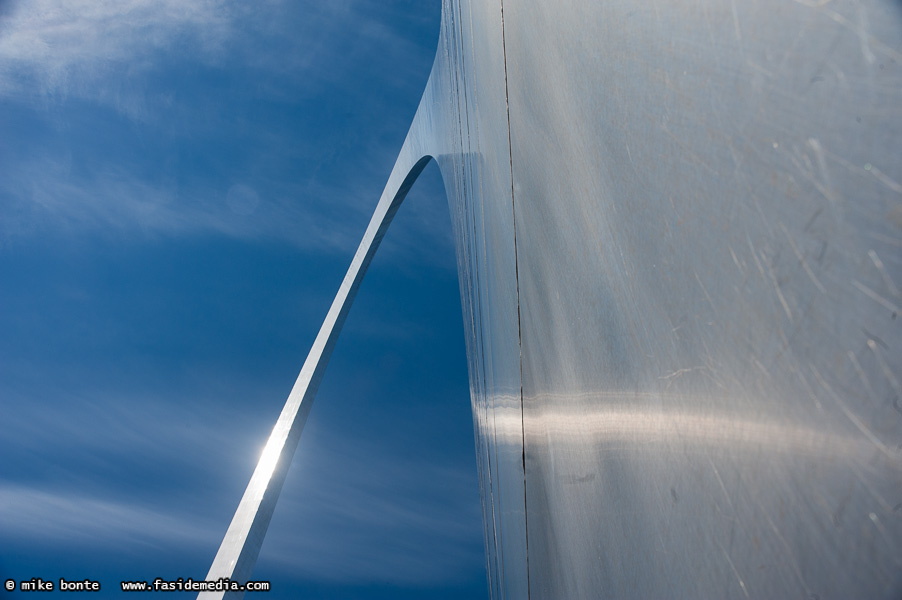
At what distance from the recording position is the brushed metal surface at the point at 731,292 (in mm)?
426

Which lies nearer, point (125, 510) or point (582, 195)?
point (582, 195)

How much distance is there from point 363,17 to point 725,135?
29.8 metres

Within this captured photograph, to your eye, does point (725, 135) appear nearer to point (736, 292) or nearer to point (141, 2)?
point (736, 292)

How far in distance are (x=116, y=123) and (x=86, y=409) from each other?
485 inches

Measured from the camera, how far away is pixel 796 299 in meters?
0.50

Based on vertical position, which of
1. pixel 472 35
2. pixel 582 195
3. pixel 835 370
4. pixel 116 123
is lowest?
pixel 835 370

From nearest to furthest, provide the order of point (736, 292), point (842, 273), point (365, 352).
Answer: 1. point (842, 273)
2. point (736, 292)
3. point (365, 352)

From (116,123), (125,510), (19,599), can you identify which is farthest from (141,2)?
(19,599)

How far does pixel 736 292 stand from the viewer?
1.94 feet

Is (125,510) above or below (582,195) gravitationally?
above

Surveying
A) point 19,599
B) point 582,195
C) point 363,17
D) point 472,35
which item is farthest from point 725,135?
point 19,599

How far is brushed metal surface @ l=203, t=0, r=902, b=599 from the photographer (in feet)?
1.40

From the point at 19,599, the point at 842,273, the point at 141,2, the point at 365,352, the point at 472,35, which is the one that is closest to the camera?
the point at 842,273

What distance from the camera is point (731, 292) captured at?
1.98 ft
